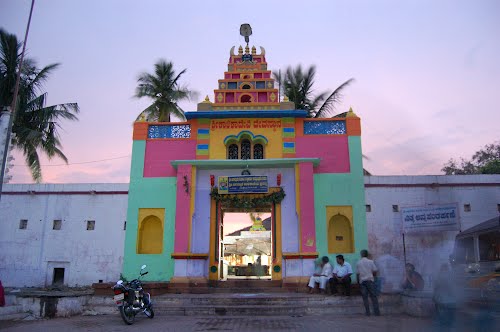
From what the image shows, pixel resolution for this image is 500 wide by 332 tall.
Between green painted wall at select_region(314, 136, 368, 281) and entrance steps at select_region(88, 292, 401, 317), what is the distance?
3118mm

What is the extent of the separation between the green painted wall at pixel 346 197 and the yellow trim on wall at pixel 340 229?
0.16 metres

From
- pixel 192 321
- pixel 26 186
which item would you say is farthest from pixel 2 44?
pixel 192 321

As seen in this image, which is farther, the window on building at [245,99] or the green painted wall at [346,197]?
the window on building at [245,99]

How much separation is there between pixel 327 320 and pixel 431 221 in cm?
450

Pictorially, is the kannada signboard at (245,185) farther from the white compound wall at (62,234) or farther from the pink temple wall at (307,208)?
the white compound wall at (62,234)

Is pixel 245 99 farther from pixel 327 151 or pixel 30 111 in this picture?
pixel 30 111

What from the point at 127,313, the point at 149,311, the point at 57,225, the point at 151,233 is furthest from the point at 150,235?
the point at 57,225

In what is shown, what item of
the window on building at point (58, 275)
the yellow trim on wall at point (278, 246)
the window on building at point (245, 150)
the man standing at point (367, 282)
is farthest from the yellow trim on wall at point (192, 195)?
the window on building at point (58, 275)

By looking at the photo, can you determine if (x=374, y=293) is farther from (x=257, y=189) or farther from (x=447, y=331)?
(x=257, y=189)

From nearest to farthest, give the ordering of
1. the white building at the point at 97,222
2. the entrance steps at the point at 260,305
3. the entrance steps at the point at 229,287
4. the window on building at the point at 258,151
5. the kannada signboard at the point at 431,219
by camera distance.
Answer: the entrance steps at the point at 260,305, the kannada signboard at the point at 431,219, the entrance steps at the point at 229,287, the window on building at the point at 258,151, the white building at the point at 97,222

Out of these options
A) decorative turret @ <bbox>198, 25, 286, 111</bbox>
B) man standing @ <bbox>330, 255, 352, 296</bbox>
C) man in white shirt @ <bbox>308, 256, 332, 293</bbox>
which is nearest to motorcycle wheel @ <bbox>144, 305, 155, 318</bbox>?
man in white shirt @ <bbox>308, 256, 332, 293</bbox>

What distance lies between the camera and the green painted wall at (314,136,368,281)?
14565 millimetres

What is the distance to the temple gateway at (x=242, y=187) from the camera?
14.5 m

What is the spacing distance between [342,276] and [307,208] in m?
3.15
